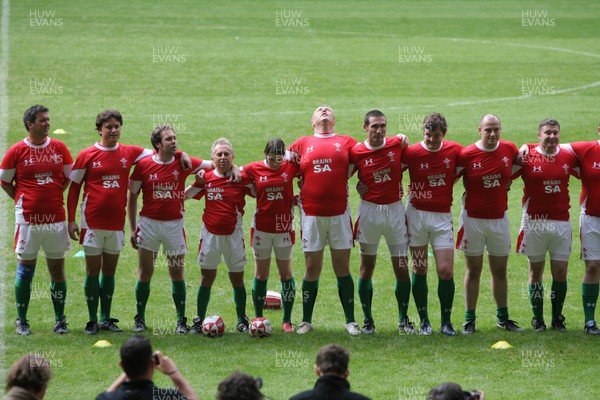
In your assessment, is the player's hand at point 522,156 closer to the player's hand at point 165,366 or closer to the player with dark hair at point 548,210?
the player with dark hair at point 548,210

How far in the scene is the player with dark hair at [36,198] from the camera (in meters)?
10.8

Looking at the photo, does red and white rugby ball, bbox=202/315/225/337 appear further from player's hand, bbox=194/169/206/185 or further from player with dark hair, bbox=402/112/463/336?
player with dark hair, bbox=402/112/463/336

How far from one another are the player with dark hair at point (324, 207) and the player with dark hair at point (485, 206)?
1.28 m

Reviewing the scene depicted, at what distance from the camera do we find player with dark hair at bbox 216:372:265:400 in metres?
6.11

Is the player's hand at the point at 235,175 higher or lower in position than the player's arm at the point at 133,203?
higher

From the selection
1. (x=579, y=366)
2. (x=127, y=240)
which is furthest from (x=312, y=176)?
(x=127, y=240)

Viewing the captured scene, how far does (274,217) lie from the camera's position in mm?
11133

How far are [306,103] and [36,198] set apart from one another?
1404cm

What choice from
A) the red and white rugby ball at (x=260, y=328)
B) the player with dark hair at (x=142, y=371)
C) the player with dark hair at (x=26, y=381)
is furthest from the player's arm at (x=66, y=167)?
the player with dark hair at (x=26, y=381)

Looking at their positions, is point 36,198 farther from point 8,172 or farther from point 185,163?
point 185,163

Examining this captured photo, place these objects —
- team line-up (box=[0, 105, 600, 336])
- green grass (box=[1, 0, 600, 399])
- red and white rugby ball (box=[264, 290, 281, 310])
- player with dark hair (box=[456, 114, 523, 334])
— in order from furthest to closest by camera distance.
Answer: red and white rugby ball (box=[264, 290, 281, 310]) < player with dark hair (box=[456, 114, 523, 334]) < team line-up (box=[0, 105, 600, 336]) < green grass (box=[1, 0, 600, 399])

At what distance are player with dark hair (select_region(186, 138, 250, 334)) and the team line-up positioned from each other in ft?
0.04

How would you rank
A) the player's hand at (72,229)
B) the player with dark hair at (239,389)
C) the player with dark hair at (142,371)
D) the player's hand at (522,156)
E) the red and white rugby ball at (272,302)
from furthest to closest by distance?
the red and white rugby ball at (272,302) < the player's hand at (522,156) < the player's hand at (72,229) < the player with dark hair at (142,371) < the player with dark hair at (239,389)

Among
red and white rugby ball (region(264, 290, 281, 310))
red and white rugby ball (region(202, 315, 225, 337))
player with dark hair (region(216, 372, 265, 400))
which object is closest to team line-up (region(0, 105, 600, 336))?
red and white rugby ball (region(202, 315, 225, 337))
